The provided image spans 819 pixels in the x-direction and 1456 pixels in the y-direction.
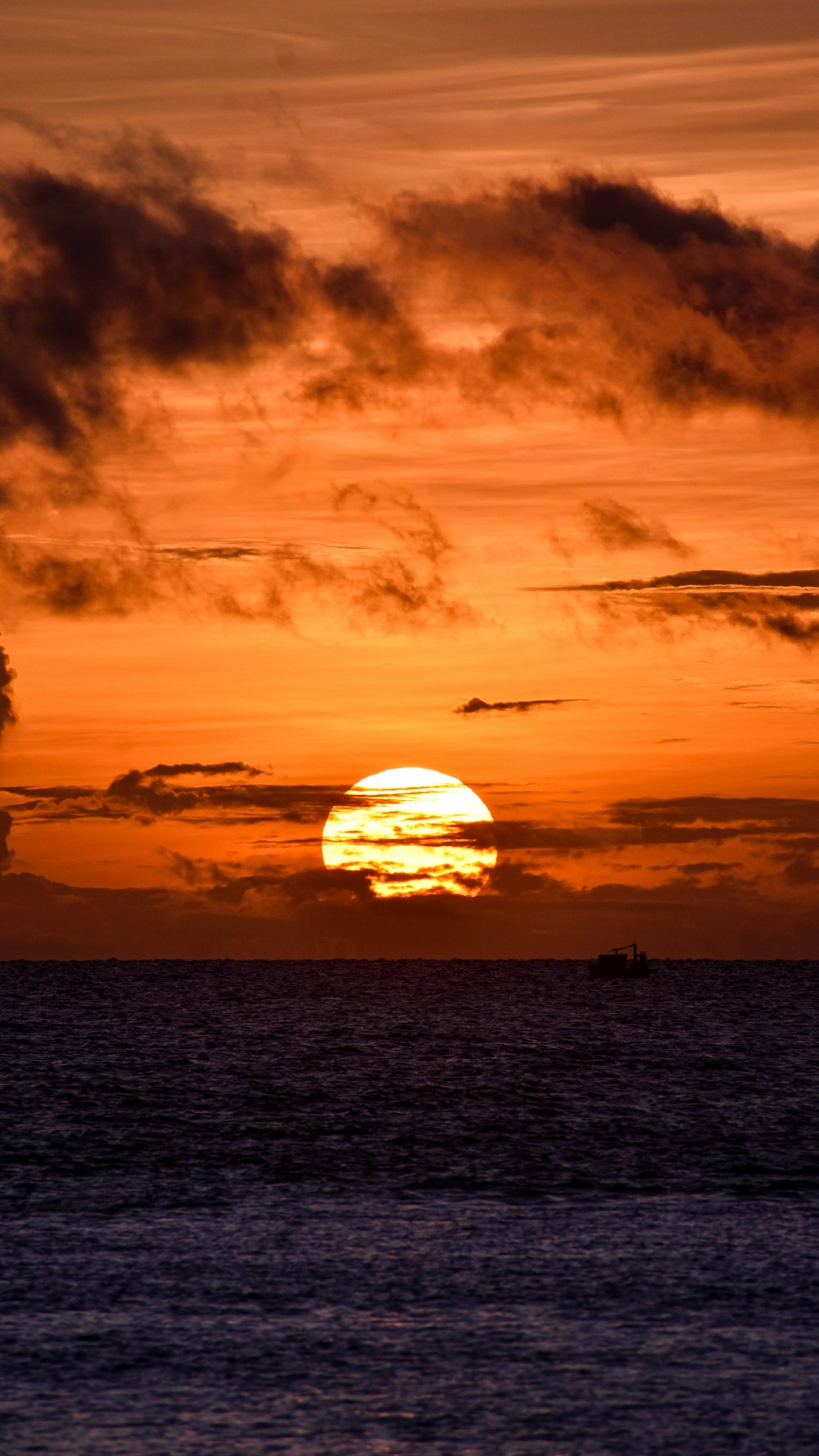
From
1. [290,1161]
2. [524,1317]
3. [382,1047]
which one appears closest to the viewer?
[524,1317]

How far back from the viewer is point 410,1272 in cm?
4775

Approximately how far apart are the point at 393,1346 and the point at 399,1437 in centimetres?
688

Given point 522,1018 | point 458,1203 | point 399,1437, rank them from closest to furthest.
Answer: point 399,1437, point 458,1203, point 522,1018

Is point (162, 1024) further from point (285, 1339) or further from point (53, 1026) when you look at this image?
point (285, 1339)

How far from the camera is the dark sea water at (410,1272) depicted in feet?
112

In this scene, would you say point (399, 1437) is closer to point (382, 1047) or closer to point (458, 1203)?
point (458, 1203)

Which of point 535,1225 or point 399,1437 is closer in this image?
point 399,1437

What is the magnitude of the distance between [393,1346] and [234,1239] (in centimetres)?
1335

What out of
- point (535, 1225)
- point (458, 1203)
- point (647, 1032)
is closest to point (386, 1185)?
point (458, 1203)

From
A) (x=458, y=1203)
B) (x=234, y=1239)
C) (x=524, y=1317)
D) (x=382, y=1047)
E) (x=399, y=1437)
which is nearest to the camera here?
(x=399, y=1437)

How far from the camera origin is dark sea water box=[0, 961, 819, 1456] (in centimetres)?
3416

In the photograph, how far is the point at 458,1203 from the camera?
195 ft

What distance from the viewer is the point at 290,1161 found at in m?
69.8

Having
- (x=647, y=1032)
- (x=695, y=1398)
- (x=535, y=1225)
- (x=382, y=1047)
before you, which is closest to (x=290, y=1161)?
(x=535, y=1225)
